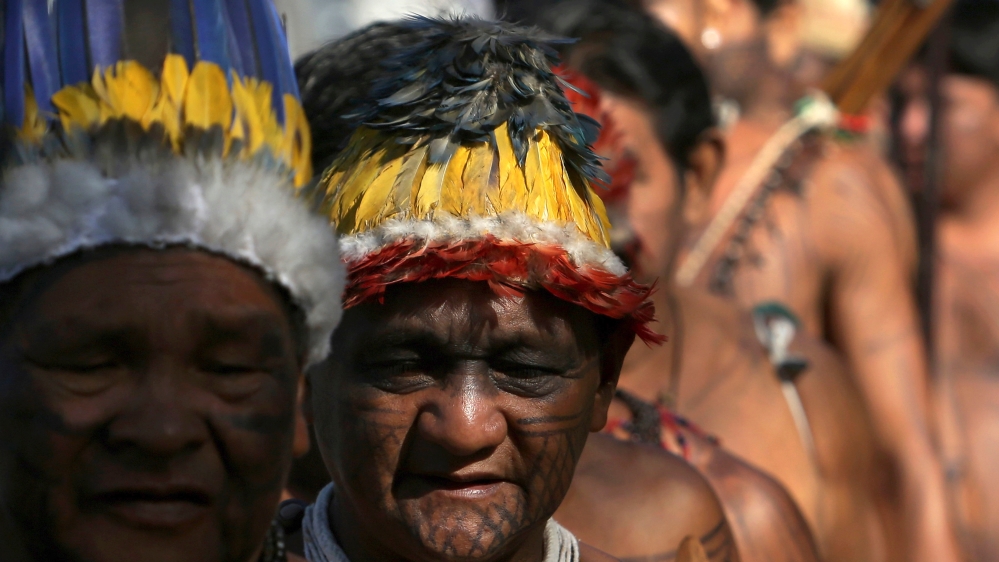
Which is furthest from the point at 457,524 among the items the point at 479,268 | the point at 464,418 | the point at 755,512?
the point at 755,512

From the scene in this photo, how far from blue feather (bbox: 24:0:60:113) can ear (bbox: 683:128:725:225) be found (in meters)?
2.92

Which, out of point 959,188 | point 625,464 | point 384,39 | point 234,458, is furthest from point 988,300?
point 234,458

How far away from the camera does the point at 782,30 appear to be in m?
6.33

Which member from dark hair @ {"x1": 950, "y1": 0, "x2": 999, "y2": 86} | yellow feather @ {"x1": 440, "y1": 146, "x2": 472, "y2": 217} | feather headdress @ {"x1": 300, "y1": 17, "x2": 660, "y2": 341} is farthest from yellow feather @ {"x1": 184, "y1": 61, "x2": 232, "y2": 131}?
dark hair @ {"x1": 950, "y1": 0, "x2": 999, "y2": 86}

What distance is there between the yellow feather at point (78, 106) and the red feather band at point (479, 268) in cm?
52

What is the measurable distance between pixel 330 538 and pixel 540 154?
2.43ft

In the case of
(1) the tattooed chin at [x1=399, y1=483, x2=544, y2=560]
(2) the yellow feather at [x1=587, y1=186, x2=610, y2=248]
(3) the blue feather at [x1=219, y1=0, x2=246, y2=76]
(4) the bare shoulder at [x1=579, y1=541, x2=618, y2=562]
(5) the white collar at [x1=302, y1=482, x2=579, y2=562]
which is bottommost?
(4) the bare shoulder at [x1=579, y1=541, x2=618, y2=562]

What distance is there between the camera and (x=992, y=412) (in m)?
6.05

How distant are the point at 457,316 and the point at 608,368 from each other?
36 cm

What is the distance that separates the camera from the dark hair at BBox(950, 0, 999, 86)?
697cm

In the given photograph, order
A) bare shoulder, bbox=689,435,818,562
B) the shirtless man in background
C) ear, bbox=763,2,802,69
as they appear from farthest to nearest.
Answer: ear, bbox=763,2,802,69 → the shirtless man in background → bare shoulder, bbox=689,435,818,562

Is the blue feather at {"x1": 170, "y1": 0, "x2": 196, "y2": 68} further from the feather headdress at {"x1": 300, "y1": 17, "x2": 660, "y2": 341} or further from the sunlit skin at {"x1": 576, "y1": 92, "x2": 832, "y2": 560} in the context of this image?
the sunlit skin at {"x1": 576, "y1": 92, "x2": 832, "y2": 560}

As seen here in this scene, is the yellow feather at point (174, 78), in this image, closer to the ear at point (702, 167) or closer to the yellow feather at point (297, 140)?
the yellow feather at point (297, 140)

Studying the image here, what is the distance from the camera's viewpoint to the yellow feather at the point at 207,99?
5.41 ft
